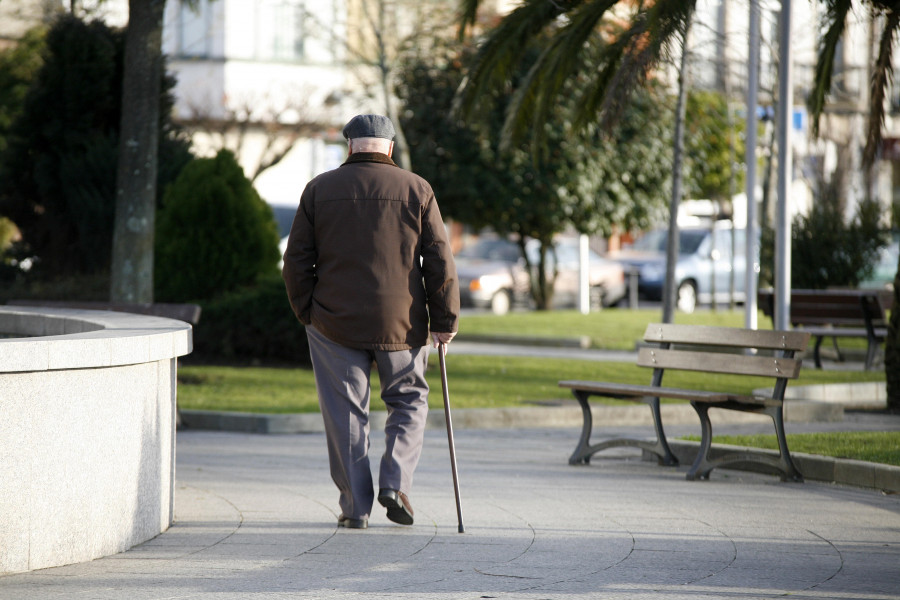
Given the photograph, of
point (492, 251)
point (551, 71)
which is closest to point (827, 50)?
point (551, 71)

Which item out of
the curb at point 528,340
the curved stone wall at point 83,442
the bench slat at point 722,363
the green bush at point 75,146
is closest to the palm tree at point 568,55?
the bench slat at point 722,363

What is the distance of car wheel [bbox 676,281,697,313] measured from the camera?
30.3 meters

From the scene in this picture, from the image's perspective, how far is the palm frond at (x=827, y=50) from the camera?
35.3 ft

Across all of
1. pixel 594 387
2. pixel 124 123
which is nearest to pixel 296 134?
pixel 124 123

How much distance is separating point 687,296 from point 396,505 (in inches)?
984

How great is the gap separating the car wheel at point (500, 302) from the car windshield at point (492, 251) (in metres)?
1.57

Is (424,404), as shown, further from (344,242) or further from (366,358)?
(344,242)

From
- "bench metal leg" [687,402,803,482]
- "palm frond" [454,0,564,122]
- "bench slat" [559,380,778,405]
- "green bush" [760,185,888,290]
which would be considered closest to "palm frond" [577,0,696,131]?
"palm frond" [454,0,564,122]

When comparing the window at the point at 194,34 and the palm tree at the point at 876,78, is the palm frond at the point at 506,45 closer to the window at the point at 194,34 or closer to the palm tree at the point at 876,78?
the palm tree at the point at 876,78

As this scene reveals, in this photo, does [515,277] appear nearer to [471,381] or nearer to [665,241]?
[665,241]

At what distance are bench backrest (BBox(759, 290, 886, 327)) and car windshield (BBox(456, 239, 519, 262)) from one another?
14.4 metres

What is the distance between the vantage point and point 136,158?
12367mm

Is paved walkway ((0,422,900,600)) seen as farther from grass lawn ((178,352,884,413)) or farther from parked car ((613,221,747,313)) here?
parked car ((613,221,747,313))

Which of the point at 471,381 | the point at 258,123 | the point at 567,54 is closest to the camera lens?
the point at 567,54
